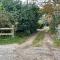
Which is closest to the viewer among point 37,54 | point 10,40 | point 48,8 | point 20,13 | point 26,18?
point 37,54

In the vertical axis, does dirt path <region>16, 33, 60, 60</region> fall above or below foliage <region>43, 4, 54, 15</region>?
below

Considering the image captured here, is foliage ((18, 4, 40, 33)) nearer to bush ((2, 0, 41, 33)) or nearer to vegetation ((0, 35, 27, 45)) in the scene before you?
bush ((2, 0, 41, 33))

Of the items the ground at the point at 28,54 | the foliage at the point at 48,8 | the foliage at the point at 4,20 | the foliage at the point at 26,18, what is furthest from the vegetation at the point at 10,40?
the foliage at the point at 48,8

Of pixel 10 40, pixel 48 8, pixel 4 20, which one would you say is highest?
pixel 48 8

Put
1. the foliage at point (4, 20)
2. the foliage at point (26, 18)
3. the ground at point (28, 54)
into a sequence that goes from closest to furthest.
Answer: the ground at point (28, 54) → the foliage at point (4, 20) → the foliage at point (26, 18)

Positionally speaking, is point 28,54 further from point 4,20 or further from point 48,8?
point 48,8

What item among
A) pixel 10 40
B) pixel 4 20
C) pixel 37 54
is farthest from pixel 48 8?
pixel 37 54

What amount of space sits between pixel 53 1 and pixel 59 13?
3.96m

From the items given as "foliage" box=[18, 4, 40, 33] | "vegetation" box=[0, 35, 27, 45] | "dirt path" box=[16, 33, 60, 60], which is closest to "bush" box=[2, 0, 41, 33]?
"foliage" box=[18, 4, 40, 33]

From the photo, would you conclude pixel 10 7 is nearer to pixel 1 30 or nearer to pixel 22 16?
pixel 22 16

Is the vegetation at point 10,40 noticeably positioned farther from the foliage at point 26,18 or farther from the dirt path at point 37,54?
the dirt path at point 37,54

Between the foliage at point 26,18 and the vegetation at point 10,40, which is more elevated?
the foliage at point 26,18

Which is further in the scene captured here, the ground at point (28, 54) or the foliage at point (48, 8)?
the foliage at point (48, 8)

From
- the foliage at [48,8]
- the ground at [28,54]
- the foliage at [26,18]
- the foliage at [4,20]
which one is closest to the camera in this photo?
the ground at [28,54]
